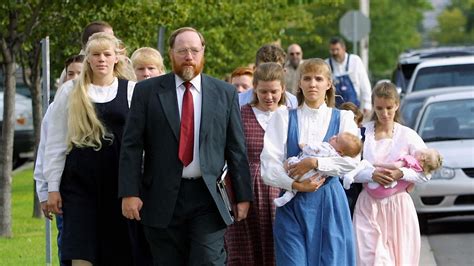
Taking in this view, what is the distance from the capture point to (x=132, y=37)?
16.0 meters

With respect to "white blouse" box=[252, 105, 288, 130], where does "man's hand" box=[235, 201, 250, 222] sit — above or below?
below

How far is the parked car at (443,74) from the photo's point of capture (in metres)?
21.3

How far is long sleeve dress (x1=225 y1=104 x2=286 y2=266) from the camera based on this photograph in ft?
30.9

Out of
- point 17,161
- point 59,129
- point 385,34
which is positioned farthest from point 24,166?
point 385,34

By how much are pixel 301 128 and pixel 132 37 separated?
24.5 ft

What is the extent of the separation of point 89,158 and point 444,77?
13657 mm

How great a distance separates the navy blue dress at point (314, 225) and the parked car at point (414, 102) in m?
8.88

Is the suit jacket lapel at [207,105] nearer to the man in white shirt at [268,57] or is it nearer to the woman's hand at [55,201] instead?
the woman's hand at [55,201]

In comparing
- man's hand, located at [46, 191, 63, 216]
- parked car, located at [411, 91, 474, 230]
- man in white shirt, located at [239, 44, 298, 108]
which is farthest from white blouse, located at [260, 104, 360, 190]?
parked car, located at [411, 91, 474, 230]

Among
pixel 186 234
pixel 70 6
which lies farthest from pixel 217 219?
pixel 70 6

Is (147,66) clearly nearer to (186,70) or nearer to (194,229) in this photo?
(186,70)

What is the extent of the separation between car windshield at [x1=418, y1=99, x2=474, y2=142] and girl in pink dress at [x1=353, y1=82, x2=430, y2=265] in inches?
219

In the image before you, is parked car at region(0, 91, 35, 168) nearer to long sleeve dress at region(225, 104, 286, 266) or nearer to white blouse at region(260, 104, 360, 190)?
long sleeve dress at region(225, 104, 286, 266)

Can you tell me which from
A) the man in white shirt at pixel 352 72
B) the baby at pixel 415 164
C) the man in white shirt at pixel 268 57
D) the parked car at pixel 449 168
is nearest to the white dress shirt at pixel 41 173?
the man in white shirt at pixel 268 57
